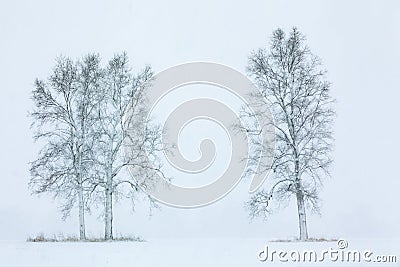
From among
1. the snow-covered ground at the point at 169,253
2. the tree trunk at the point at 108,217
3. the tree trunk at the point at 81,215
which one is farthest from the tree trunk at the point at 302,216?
the tree trunk at the point at 81,215

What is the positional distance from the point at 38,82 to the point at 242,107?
411 inches

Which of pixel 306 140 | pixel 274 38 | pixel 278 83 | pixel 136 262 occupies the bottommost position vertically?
pixel 136 262

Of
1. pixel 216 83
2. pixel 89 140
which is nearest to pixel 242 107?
pixel 216 83

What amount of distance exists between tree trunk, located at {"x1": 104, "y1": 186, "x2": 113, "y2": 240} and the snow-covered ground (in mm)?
4095

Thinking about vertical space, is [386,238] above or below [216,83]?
below

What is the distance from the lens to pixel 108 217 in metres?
28.2

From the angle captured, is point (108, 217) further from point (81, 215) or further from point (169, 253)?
point (169, 253)

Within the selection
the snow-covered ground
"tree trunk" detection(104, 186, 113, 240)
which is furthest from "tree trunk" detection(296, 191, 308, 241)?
"tree trunk" detection(104, 186, 113, 240)

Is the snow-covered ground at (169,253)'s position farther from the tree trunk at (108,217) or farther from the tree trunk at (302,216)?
the tree trunk at (108,217)

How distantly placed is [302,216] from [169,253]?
332 inches

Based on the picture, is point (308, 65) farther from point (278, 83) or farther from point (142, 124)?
point (142, 124)

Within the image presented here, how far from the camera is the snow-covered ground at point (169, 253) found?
61.8 feet

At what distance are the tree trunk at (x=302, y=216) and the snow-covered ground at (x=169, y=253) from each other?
2611 millimetres

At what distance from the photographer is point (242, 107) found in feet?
92.0
